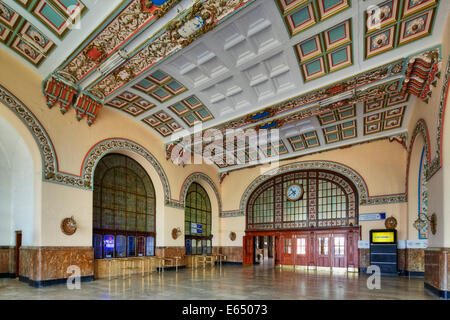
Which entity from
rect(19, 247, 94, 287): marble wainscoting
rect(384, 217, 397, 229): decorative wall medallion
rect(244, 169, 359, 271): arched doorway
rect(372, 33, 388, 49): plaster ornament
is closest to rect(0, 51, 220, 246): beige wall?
rect(19, 247, 94, 287): marble wainscoting

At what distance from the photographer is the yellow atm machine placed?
1147cm

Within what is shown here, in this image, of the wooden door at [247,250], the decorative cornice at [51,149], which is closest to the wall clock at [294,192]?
the wooden door at [247,250]

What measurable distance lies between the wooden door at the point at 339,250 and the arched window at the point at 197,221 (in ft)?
21.9

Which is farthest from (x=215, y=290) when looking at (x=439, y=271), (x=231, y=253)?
(x=231, y=253)

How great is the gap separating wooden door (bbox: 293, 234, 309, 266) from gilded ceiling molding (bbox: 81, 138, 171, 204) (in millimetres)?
6496

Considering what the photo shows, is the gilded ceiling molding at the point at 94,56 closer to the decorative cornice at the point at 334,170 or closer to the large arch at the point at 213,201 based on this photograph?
the large arch at the point at 213,201

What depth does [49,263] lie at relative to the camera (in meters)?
8.45

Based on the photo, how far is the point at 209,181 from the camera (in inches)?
658

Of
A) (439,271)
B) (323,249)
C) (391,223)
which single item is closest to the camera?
(439,271)

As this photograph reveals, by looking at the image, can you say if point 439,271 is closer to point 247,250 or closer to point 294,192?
point 294,192

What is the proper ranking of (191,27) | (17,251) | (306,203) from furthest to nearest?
(306,203) < (17,251) < (191,27)

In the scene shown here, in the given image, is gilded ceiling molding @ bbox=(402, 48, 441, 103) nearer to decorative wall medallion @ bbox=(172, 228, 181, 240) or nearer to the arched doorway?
the arched doorway

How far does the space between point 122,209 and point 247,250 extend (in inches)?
292

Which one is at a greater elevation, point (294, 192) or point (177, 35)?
point (177, 35)
